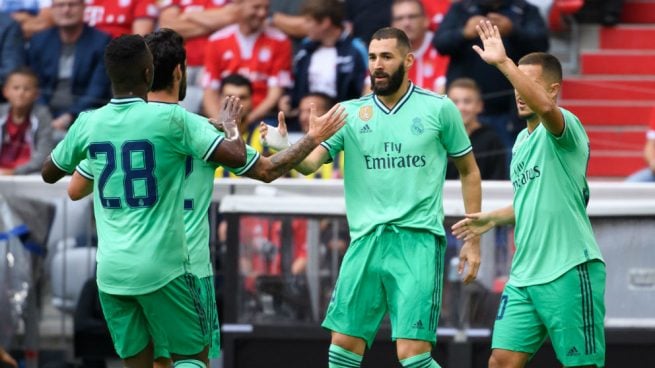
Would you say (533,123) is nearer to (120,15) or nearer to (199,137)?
(199,137)

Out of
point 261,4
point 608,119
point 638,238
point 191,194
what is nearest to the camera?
point 191,194

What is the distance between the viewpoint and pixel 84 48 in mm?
14805

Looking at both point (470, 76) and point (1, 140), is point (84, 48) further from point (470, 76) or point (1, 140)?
point (470, 76)

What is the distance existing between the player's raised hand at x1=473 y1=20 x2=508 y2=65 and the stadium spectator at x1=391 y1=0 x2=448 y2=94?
16.5 feet

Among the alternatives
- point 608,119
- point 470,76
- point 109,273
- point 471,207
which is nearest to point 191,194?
point 109,273

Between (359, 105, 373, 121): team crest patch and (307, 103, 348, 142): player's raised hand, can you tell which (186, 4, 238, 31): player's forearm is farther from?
(307, 103, 348, 142): player's raised hand

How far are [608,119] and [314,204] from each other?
490cm

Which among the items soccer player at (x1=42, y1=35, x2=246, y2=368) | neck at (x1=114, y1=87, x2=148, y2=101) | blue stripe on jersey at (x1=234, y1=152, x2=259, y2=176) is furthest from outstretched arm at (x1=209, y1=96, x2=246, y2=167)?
neck at (x1=114, y1=87, x2=148, y2=101)

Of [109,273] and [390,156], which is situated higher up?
[390,156]

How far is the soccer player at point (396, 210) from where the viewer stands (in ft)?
31.0

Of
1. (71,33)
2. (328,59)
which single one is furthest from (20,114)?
(328,59)

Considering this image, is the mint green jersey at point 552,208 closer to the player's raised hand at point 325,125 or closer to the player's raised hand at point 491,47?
the player's raised hand at point 491,47

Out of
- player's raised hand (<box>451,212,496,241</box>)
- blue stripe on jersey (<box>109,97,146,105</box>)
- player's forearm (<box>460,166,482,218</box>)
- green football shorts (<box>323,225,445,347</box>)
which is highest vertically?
blue stripe on jersey (<box>109,97,146,105</box>)

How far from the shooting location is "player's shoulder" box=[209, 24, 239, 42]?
576 inches
